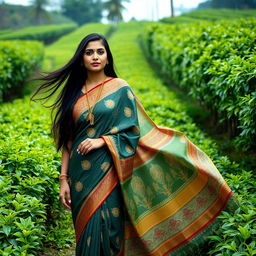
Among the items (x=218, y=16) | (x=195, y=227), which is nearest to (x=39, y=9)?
(x=218, y=16)

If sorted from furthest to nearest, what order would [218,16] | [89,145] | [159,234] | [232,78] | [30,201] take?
[218,16] → [232,78] → [30,201] → [159,234] → [89,145]

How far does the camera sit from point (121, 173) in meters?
2.38

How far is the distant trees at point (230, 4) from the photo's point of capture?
26.2 metres

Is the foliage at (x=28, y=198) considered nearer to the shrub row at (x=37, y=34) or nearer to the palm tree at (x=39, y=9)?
the shrub row at (x=37, y=34)

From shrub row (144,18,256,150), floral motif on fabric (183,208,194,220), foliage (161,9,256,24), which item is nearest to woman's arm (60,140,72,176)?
floral motif on fabric (183,208,194,220)

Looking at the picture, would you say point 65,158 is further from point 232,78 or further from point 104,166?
point 232,78

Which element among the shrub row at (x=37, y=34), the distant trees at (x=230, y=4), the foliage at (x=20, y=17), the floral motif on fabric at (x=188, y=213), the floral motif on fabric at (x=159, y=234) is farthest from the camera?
the foliage at (x=20, y=17)

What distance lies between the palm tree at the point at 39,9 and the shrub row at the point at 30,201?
152 ft

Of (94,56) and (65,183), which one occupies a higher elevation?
(94,56)

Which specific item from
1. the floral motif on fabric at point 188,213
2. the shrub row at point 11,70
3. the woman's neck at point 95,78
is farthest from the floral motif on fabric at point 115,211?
the shrub row at point 11,70

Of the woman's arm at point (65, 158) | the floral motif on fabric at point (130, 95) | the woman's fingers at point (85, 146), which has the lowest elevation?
the woman's arm at point (65, 158)

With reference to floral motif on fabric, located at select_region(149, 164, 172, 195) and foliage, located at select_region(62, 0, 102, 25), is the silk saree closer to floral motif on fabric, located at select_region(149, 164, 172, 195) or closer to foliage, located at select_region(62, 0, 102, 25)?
floral motif on fabric, located at select_region(149, 164, 172, 195)

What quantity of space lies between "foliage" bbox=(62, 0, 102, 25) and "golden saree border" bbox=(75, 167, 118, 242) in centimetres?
5826

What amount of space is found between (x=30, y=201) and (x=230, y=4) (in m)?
31.7
